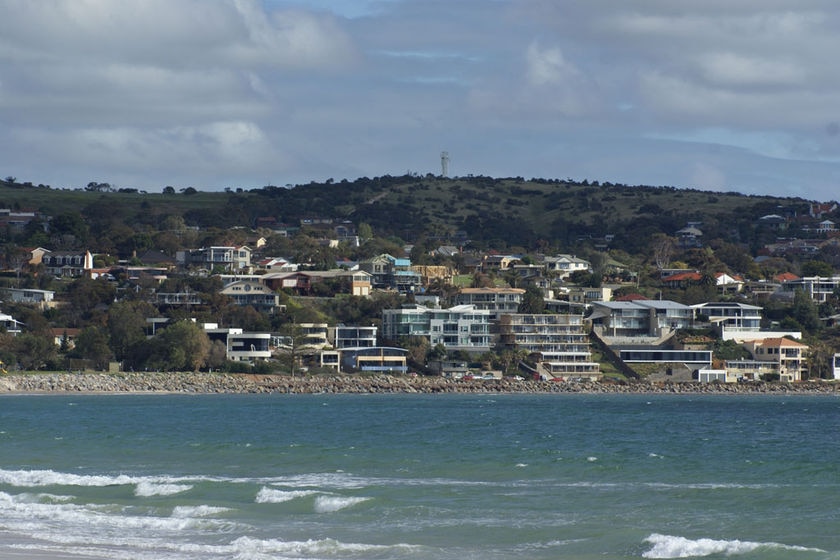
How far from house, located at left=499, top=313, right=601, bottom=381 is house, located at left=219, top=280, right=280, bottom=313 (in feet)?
61.6

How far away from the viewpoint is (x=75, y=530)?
2498cm

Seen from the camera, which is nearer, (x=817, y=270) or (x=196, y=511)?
(x=196, y=511)

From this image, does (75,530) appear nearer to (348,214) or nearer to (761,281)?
(761,281)

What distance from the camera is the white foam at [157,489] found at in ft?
96.3

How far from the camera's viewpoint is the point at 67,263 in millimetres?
130000

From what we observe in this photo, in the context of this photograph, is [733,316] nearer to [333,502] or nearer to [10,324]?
[10,324]

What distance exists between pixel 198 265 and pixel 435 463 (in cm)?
9611

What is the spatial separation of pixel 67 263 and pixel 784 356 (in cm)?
6625

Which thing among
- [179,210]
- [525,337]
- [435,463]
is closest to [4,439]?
[435,463]

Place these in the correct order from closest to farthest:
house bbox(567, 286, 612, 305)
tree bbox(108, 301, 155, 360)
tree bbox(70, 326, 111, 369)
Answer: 1. tree bbox(70, 326, 111, 369)
2. tree bbox(108, 301, 155, 360)
3. house bbox(567, 286, 612, 305)

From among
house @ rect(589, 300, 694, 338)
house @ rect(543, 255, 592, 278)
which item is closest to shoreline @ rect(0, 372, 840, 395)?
house @ rect(589, 300, 694, 338)

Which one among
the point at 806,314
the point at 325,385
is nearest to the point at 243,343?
the point at 325,385

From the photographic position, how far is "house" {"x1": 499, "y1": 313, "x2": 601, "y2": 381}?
10300cm

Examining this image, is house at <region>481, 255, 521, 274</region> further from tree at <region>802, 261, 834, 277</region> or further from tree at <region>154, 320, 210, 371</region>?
tree at <region>154, 320, 210, 371</region>
